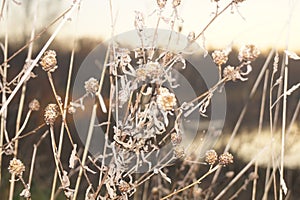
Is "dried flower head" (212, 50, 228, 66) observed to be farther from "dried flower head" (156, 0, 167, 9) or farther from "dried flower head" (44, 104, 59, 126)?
"dried flower head" (44, 104, 59, 126)

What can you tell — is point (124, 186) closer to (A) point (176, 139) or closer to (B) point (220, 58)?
(A) point (176, 139)

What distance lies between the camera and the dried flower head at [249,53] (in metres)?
0.88

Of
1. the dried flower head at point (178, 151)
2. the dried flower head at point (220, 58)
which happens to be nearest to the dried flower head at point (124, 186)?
the dried flower head at point (178, 151)

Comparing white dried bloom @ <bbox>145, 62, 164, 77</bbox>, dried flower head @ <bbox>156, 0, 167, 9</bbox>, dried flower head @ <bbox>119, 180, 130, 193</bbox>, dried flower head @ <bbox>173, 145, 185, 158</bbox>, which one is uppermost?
dried flower head @ <bbox>156, 0, 167, 9</bbox>

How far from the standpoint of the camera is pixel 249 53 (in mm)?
883

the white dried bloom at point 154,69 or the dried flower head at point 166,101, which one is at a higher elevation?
the white dried bloom at point 154,69

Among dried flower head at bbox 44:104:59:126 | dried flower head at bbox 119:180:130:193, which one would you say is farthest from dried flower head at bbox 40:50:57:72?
dried flower head at bbox 119:180:130:193

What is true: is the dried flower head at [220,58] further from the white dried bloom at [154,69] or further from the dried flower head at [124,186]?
the dried flower head at [124,186]

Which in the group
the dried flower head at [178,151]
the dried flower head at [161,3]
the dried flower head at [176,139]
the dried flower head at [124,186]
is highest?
the dried flower head at [161,3]

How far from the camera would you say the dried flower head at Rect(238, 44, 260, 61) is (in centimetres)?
88

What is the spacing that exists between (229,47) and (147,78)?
12 cm

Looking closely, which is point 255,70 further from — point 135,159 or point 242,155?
point 135,159

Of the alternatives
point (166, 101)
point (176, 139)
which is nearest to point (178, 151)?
point (176, 139)

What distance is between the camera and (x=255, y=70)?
2.96 m
